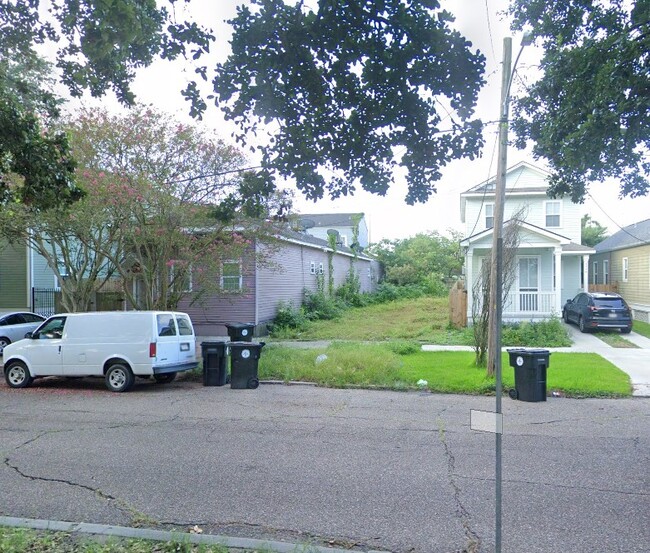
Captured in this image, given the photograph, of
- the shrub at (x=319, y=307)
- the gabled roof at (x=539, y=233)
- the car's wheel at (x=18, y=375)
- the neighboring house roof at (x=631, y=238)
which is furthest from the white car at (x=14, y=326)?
the neighboring house roof at (x=631, y=238)

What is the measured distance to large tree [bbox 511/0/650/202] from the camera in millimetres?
6906

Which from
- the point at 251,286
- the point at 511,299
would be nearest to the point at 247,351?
the point at 251,286

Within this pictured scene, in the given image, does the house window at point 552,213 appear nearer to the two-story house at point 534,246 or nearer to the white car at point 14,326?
the two-story house at point 534,246

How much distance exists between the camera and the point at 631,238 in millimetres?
28078

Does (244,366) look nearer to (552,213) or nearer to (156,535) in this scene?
(156,535)

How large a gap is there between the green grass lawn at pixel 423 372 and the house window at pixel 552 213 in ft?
38.4

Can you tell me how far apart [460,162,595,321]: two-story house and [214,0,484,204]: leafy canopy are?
13050mm

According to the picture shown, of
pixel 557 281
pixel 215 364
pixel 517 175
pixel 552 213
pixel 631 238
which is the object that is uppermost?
pixel 517 175

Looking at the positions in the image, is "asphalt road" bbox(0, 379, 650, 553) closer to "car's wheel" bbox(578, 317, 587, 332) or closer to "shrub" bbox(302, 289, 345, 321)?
"car's wheel" bbox(578, 317, 587, 332)

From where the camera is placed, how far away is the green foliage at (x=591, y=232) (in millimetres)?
51562

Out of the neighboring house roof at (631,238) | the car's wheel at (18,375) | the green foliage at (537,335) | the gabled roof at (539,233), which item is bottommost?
the car's wheel at (18,375)

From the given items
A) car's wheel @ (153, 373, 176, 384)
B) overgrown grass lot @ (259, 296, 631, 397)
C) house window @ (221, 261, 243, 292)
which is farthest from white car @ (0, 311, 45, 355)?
overgrown grass lot @ (259, 296, 631, 397)

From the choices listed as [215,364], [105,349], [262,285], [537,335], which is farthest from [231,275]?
[537,335]

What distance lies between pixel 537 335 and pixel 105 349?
1270 centimetres
